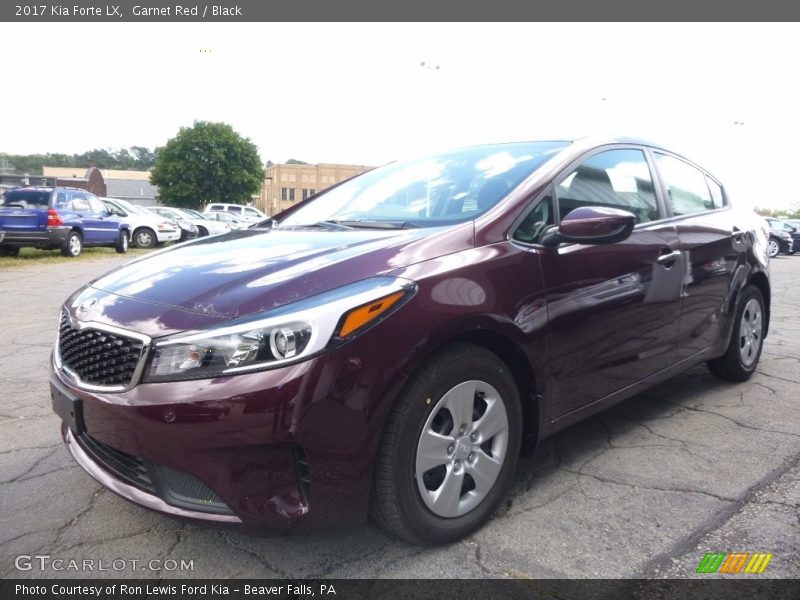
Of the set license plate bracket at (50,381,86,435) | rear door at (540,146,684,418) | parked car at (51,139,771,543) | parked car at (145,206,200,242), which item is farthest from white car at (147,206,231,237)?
license plate bracket at (50,381,86,435)

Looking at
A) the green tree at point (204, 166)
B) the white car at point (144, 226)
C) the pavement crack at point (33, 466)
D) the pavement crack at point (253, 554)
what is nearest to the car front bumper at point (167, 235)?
the white car at point (144, 226)

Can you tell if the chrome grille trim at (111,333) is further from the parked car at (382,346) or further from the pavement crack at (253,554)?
the pavement crack at (253,554)

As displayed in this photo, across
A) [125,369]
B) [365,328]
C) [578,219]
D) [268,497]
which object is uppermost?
[578,219]

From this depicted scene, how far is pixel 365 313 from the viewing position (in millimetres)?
1973

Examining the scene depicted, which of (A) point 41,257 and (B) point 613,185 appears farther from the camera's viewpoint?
(A) point 41,257

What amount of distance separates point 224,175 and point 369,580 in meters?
51.1

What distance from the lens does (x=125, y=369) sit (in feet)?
6.58

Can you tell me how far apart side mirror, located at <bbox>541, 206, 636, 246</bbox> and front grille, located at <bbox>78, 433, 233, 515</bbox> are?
160 cm

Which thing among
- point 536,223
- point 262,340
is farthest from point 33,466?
point 536,223

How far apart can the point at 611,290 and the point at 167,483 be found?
2.02m

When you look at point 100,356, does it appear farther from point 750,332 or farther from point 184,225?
point 184,225

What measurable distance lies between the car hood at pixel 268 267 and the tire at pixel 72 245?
12.5 m

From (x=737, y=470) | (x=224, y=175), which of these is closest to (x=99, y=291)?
(x=737, y=470)

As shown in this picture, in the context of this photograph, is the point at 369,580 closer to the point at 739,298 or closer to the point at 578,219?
the point at 578,219
